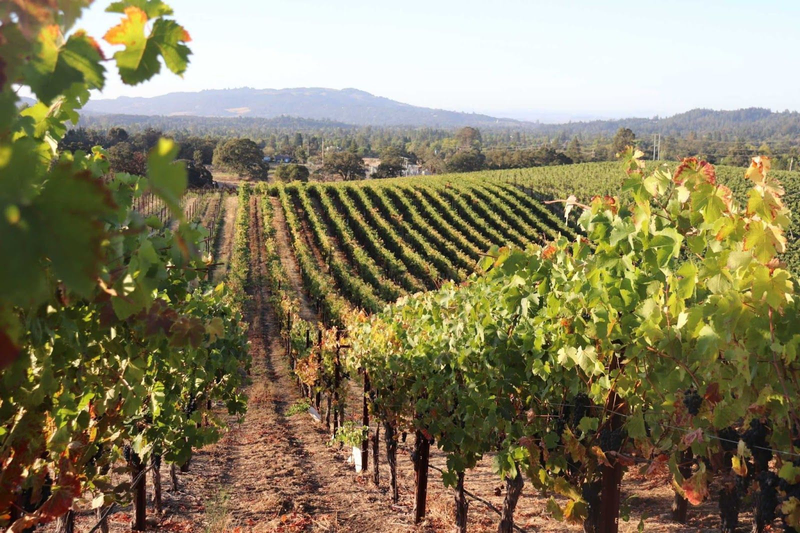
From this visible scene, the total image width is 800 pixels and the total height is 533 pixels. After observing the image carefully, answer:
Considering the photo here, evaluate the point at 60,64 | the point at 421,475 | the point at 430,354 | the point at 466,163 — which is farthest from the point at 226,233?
the point at 466,163

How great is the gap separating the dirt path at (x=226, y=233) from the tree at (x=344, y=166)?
28.9 meters

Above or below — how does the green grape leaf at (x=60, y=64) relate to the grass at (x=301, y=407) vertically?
above

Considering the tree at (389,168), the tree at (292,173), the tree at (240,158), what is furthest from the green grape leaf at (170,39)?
the tree at (389,168)

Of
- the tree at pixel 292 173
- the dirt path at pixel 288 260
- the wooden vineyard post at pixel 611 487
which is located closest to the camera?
the wooden vineyard post at pixel 611 487

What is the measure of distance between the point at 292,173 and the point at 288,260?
3647 cm

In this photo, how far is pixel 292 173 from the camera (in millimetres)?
65812

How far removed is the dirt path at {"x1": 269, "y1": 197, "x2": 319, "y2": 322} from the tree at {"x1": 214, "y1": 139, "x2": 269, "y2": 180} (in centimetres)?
3206

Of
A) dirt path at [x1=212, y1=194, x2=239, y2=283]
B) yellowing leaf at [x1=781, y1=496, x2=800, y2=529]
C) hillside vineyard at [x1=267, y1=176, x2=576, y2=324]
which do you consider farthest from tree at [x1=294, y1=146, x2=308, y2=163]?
yellowing leaf at [x1=781, y1=496, x2=800, y2=529]

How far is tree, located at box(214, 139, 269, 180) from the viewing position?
72.1m

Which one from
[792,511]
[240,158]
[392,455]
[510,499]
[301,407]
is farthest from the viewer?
[240,158]

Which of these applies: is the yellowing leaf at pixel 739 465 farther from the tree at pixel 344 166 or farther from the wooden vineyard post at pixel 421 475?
the tree at pixel 344 166

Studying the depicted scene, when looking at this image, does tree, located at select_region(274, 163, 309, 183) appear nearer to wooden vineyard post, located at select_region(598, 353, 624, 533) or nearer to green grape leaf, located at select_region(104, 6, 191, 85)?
wooden vineyard post, located at select_region(598, 353, 624, 533)

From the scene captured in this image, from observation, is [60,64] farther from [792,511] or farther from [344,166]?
[344,166]

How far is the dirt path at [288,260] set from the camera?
24219 millimetres
